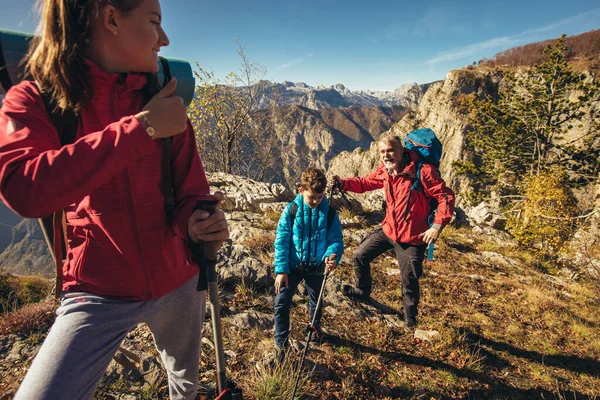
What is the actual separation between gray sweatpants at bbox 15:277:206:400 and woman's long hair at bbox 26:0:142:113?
3.11 feet

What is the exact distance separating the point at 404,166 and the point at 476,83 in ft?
249

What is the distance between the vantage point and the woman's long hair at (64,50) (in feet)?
3.85

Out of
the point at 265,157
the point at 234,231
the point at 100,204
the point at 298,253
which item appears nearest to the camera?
the point at 100,204

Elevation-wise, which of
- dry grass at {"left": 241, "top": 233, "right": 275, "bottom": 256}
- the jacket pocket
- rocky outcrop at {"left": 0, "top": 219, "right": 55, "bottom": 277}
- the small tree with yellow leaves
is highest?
the jacket pocket

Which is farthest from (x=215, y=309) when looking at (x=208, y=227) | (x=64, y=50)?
(x=64, y=50)

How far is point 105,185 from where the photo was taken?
4.57ft

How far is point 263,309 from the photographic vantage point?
484cm

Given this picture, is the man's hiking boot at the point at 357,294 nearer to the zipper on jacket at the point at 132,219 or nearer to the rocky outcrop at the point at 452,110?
the zipper on jacket at the point at 132,219

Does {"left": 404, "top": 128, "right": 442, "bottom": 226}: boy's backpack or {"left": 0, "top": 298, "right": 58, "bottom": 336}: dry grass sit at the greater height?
{"left": 404, "top": 128, "right": 442, "bottom": 226}: boy's backpack

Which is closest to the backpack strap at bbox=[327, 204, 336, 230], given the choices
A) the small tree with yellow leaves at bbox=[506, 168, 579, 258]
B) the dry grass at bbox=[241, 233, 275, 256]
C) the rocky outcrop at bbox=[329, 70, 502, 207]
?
the dry grass at bbox=[241, 233, 275, 256]

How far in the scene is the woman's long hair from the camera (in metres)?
1.17

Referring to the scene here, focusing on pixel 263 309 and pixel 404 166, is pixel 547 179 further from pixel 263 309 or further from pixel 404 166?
pixel 263 309

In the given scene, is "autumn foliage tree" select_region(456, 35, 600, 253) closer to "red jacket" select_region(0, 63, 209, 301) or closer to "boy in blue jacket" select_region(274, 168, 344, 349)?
"boy in blue jacket" select_region(274, 168, 344, 349)

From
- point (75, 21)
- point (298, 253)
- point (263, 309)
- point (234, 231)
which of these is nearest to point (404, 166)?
point (298, 253)
